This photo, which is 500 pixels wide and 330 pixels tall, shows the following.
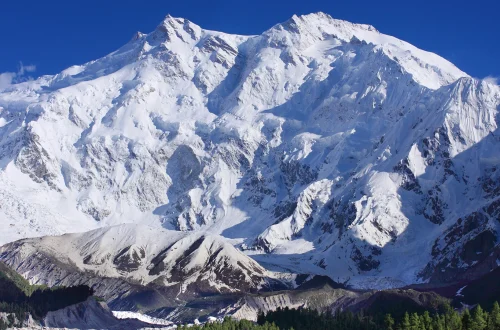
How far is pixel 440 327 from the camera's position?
198 metres

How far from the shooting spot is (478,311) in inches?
7844

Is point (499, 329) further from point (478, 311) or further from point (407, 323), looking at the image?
point (407, 323)

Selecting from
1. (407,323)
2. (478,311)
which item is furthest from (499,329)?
(407,323)

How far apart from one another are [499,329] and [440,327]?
38.1 ft

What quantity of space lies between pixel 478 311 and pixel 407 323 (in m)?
14.9

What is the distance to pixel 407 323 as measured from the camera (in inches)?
7800

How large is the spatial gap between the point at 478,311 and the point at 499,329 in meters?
6.04

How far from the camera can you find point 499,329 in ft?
640

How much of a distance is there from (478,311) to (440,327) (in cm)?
872
